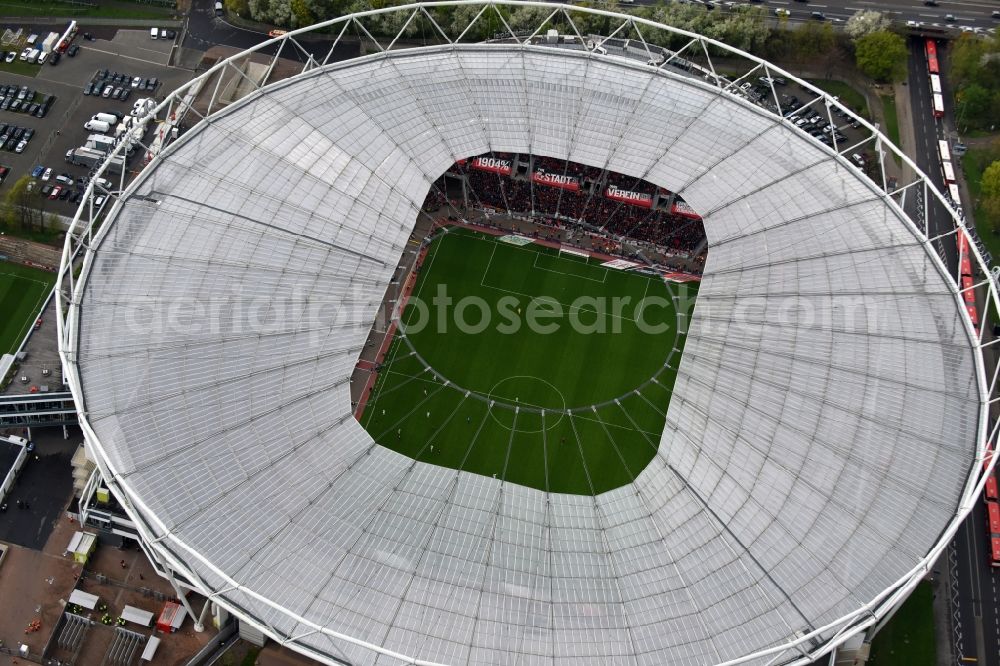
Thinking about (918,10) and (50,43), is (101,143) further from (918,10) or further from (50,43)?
(918,10)

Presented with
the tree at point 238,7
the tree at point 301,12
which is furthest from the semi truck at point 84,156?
the tree at point 301,12

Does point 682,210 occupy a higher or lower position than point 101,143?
higher

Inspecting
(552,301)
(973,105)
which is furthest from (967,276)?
(552,301)

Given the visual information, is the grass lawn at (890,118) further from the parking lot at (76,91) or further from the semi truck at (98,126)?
the semi truck at (98,126)

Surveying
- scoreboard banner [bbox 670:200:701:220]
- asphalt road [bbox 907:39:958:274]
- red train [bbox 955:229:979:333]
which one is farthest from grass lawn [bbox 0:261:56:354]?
red train [bbox 955:229:979:333]

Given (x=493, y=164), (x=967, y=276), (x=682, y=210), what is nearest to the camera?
(x=682, y=210)

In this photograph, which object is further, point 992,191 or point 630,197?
point 992,191

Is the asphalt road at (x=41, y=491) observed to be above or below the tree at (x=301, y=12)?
below
